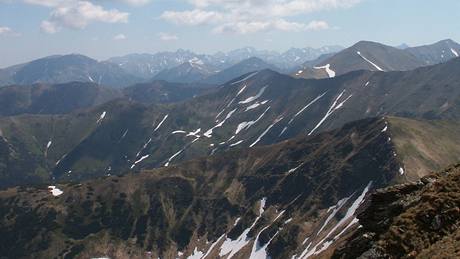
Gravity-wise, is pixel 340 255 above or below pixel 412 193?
below

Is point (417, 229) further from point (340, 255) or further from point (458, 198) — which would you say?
→ point (340, 255)

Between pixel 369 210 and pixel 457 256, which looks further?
pixel 369 210

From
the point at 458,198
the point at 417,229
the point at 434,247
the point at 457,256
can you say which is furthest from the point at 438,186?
Result: the point at 457,256

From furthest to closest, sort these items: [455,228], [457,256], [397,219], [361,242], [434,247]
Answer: [361,242] → [397,219] → [455,228] → [434,247] → [457,256]

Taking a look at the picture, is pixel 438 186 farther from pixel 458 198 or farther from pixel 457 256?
pixel 457 256

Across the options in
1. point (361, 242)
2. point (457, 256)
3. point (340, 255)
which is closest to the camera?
point (457, 256)

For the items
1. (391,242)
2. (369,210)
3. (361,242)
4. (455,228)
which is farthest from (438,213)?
(369,210)
